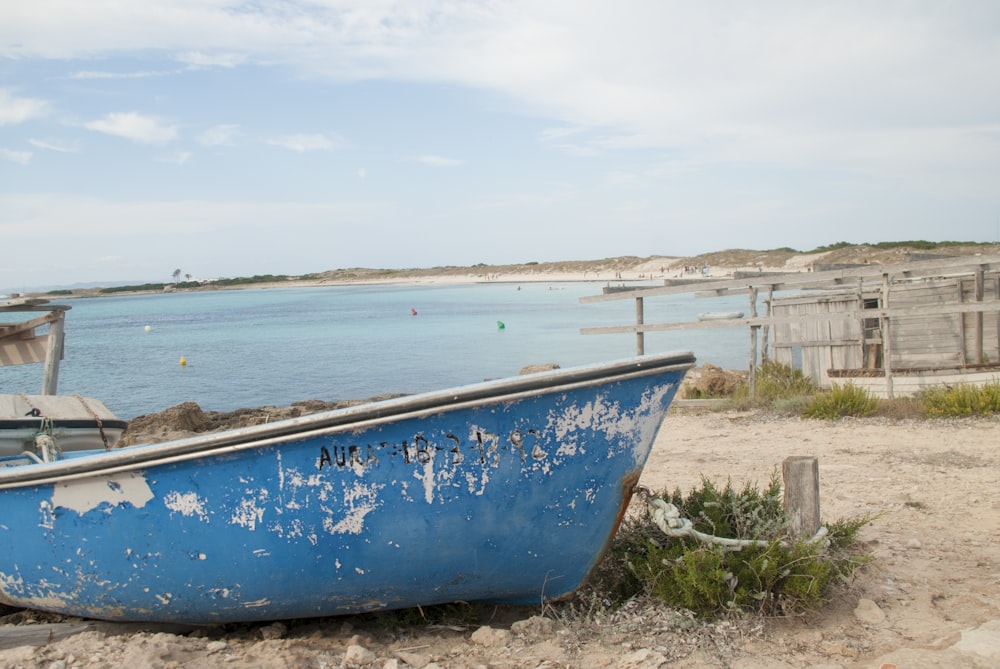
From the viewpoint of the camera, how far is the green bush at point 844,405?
8.94 metres

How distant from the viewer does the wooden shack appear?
9.93 metres

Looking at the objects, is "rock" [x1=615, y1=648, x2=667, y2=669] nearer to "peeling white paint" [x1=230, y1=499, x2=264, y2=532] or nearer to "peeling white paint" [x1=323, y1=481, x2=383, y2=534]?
"peeling white paint" [x1=323, y1=481, x2=383, y2=534]

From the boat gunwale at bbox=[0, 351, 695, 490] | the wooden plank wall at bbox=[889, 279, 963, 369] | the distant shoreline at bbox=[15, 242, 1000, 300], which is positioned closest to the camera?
the boat gunwale at bbox=[0, 351, 695, 490]

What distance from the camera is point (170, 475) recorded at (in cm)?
366

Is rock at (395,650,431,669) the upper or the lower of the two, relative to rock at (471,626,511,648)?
lower

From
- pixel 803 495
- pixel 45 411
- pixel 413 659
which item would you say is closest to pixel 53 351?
pixel 45 411

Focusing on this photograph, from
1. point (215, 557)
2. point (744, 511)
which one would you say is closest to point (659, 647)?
point (744, 511)

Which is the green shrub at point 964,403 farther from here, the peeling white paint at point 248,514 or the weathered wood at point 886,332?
the peeling white paint at point 248,514

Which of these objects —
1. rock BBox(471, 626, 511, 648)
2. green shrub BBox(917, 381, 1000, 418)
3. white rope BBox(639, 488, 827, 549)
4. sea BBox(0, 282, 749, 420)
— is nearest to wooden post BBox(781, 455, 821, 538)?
white rope BBox(639, 488, 827, 549)

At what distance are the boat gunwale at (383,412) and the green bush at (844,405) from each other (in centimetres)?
610

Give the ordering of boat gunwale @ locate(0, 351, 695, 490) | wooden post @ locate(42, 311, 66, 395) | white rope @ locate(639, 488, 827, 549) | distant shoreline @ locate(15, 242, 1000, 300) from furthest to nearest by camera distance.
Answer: distant shoreline @ locate(15, 242, 1000, 300) → wooden post @ locate(42, 311, 66, 395) → white rope @ locate(639, 488, 827, 549) → boat gunwale @ locate(0, 351, 695, 490)

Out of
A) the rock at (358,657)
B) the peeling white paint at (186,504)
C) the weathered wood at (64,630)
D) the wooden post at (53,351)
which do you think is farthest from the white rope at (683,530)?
the wooden post at (53,351)

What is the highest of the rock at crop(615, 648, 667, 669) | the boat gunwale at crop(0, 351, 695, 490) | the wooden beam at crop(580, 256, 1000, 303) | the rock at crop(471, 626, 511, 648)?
the wooden beam at crop(580, 256, 1000, 303)

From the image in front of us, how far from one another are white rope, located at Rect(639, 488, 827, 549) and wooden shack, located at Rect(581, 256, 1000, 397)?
250 inches
